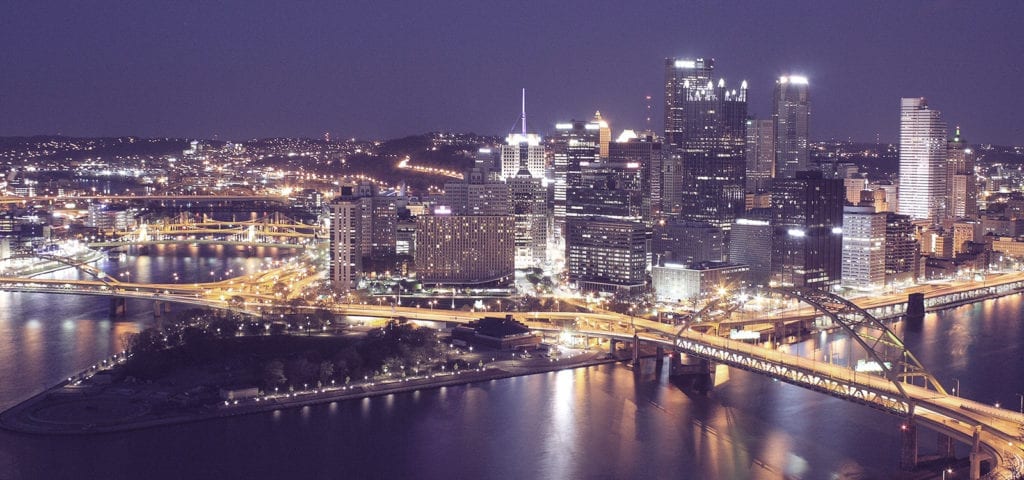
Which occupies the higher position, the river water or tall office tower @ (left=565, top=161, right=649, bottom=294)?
tall office tower @ (left=565, top=161, right=649, bottom=294)

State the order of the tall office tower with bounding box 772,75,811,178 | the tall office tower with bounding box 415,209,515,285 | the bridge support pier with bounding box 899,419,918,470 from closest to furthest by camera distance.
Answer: the bridge support pier with bounding box 899,419,918,470 < the tall office tower with bounding box 415,209,515,285 < the tall office tower with bounding box 772,75,811,178

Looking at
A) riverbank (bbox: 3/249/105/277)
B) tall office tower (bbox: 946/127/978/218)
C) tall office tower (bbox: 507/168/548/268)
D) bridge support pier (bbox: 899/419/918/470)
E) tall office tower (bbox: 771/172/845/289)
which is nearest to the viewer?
bridge support pier (bbox: 899/419/918/470)

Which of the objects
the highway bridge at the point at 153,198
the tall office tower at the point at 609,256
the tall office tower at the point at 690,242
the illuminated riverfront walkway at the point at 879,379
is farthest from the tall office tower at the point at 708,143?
the highway bridge at the point at 153,198

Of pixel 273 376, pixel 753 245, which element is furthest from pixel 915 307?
pixel 273 376

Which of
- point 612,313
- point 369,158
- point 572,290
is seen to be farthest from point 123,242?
point 369,158

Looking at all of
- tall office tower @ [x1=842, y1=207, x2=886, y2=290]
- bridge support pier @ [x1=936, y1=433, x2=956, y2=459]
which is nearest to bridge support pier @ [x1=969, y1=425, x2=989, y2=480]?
bridge support pier @ [x1=936, y1=433, x2=956, y2=459]

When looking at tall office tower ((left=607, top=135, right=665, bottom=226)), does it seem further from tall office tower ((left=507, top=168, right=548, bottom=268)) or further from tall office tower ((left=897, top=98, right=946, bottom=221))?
tall office tower ((left=897, top=98, right=946, bottom=221))

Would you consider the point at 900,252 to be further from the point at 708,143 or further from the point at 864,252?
the point at 708,143
